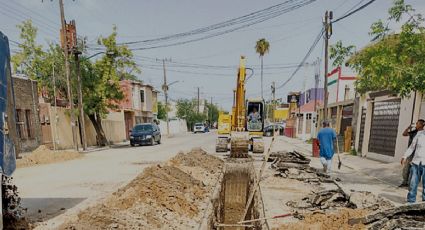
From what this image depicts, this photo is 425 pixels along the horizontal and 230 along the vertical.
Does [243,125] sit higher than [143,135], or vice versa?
[243,125]

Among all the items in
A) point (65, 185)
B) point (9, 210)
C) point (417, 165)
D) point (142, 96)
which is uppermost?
point (142, 96)

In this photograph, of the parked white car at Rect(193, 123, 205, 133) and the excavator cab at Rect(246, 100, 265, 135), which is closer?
the excavator cab at Rect(246, 100, 265, 135)

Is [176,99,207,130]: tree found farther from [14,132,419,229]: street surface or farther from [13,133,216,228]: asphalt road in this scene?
[14,132,419,229]: street surface

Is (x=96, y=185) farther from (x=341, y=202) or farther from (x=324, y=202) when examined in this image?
(x=341, y=202)

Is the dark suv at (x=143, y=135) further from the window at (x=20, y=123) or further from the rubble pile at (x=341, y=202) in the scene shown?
the rubble pile at (x=341, y=202)

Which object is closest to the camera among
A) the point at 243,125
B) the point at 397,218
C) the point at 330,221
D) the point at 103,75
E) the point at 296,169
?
the point at 397,218

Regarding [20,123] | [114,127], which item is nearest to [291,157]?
[20,123]

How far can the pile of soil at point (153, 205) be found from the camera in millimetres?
4562

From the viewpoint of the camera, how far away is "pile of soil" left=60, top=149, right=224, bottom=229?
4562 millimetres

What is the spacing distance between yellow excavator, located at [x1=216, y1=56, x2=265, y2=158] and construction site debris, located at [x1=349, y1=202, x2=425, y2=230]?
8.33m

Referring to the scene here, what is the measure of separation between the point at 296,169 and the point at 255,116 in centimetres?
569

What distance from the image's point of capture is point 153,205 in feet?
18.7

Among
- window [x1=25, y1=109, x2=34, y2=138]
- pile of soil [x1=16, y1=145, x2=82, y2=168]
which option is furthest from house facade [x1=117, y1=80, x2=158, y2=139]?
pile of soil [x1=16, y1=145, x2=82, y2=168]

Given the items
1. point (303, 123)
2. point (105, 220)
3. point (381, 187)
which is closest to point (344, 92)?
point (303, 123)
